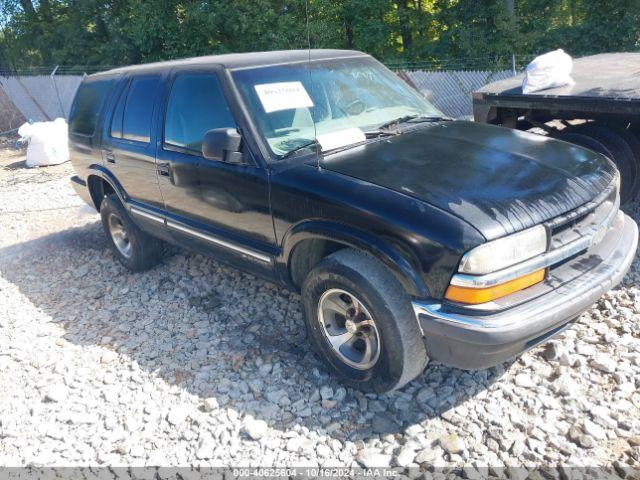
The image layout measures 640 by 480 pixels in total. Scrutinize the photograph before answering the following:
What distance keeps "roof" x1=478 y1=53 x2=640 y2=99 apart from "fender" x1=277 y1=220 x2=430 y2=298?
270 centimetres

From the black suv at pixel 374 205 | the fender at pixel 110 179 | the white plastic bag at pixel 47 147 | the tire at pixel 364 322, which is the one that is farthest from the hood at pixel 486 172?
the white plastic bag at pixel 47 147

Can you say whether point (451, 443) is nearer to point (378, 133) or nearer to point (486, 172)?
point (486, 172)

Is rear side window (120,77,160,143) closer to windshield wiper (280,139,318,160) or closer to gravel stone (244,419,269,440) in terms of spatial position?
windshield wiper (280,139,318,160)

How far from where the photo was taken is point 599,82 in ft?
15.2

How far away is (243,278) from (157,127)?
59.2 inches

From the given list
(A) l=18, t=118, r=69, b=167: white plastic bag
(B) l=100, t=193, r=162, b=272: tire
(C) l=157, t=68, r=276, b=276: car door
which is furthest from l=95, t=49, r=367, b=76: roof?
(A) l=18, t=118, r=69, b=167: white plastic bag

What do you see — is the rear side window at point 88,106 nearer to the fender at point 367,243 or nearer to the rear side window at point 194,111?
the rear side window at point 194,111

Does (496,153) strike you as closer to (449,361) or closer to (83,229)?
(449,361)

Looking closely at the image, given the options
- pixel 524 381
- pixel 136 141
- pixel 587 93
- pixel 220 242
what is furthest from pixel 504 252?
pixel 136 141

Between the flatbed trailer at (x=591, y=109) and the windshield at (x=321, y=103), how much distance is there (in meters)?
1.21

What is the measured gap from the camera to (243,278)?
15.6ft

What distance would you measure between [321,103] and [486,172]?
4.15ft

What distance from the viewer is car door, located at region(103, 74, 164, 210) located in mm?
4270

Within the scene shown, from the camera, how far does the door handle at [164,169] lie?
4.05 metres
